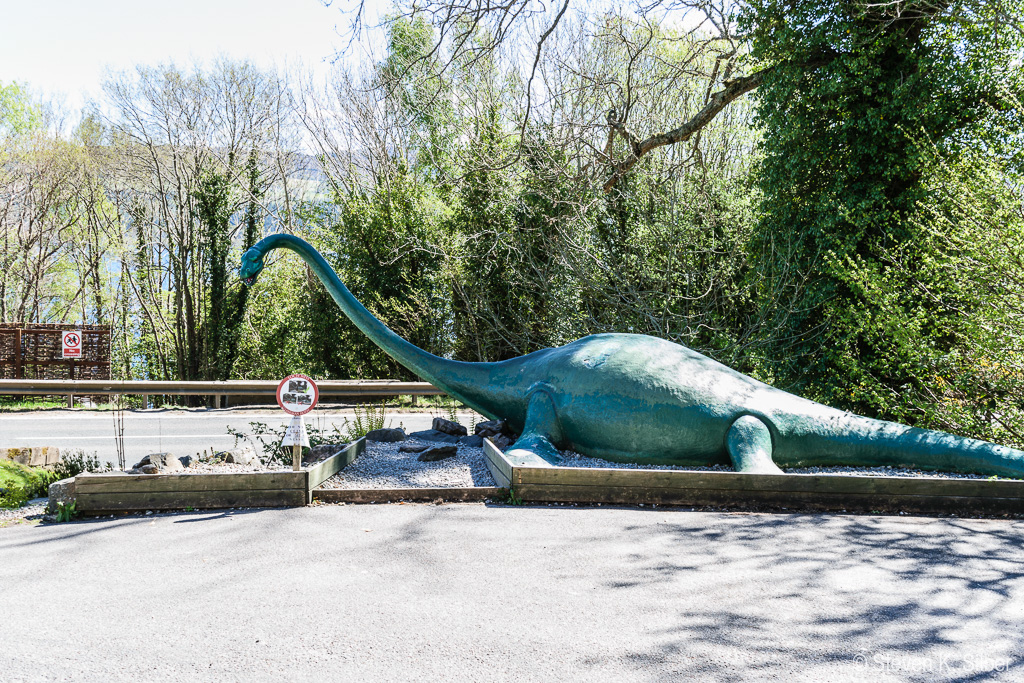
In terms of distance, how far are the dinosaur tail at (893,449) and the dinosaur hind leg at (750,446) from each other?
0.41 metres

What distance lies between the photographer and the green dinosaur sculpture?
6.20 meters

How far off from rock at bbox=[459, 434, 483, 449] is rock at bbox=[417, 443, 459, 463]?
30.9 inches

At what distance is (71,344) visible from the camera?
18500 millimetres

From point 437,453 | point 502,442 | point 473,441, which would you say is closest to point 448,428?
point 473,441

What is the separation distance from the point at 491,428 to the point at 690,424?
2756mm

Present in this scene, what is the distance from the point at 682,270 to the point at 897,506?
802 cm

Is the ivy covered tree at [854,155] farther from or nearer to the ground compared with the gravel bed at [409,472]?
farther from the ground

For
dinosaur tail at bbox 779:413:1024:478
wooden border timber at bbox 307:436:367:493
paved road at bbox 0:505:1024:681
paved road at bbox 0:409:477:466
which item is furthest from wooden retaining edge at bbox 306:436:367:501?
dinosaur tail at bbox 779:413:1024:478

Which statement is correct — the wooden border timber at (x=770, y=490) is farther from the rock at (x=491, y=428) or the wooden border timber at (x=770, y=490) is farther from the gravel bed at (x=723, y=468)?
the rock at (x=491, y=428)

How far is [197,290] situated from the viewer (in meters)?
23.3

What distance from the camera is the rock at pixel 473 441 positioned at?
8.19 metres

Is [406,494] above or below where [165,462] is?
below

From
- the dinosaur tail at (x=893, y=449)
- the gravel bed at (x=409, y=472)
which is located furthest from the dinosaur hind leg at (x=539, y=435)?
the dinosaur tail at (x=893, y=449)

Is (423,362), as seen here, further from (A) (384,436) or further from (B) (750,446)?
(B) (750,446)
